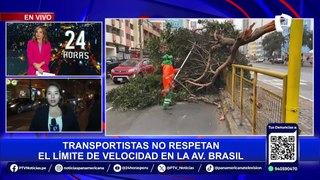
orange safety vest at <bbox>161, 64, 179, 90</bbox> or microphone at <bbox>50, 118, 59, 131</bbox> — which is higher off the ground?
orange safety vest at <bbox>161, 64, 179, 90</bbox>

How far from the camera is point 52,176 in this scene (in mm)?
2781

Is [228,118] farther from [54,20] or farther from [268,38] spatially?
[54,20]

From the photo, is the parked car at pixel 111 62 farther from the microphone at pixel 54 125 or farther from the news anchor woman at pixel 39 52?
the microphone at pixel 54 125

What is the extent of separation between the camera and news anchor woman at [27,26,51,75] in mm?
2713

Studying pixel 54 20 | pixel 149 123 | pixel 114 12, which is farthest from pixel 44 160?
pixel 114 12

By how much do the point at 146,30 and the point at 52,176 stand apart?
140 cm

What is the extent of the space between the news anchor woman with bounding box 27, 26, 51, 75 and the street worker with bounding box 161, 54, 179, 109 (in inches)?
36.3

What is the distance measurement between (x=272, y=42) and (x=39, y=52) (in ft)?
6.07

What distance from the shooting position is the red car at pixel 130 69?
2.74m

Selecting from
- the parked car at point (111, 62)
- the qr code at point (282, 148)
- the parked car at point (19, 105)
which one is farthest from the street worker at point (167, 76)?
the parked car at point (19, 105)

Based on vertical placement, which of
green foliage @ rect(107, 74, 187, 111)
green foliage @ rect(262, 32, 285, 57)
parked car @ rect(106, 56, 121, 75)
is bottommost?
green foliage @ rect(107, 74, 187, 111)

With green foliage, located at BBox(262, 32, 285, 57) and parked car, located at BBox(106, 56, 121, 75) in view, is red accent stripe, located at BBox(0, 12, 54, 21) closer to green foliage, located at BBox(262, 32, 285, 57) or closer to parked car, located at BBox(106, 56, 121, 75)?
parked car, located at BBox(106, 56, 121, 75)

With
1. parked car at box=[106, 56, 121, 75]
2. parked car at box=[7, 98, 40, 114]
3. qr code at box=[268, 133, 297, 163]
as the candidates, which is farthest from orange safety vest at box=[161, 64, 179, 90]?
parked car at box=[7, 98, 40, 114]

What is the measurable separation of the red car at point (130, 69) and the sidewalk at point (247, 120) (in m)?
0.66
